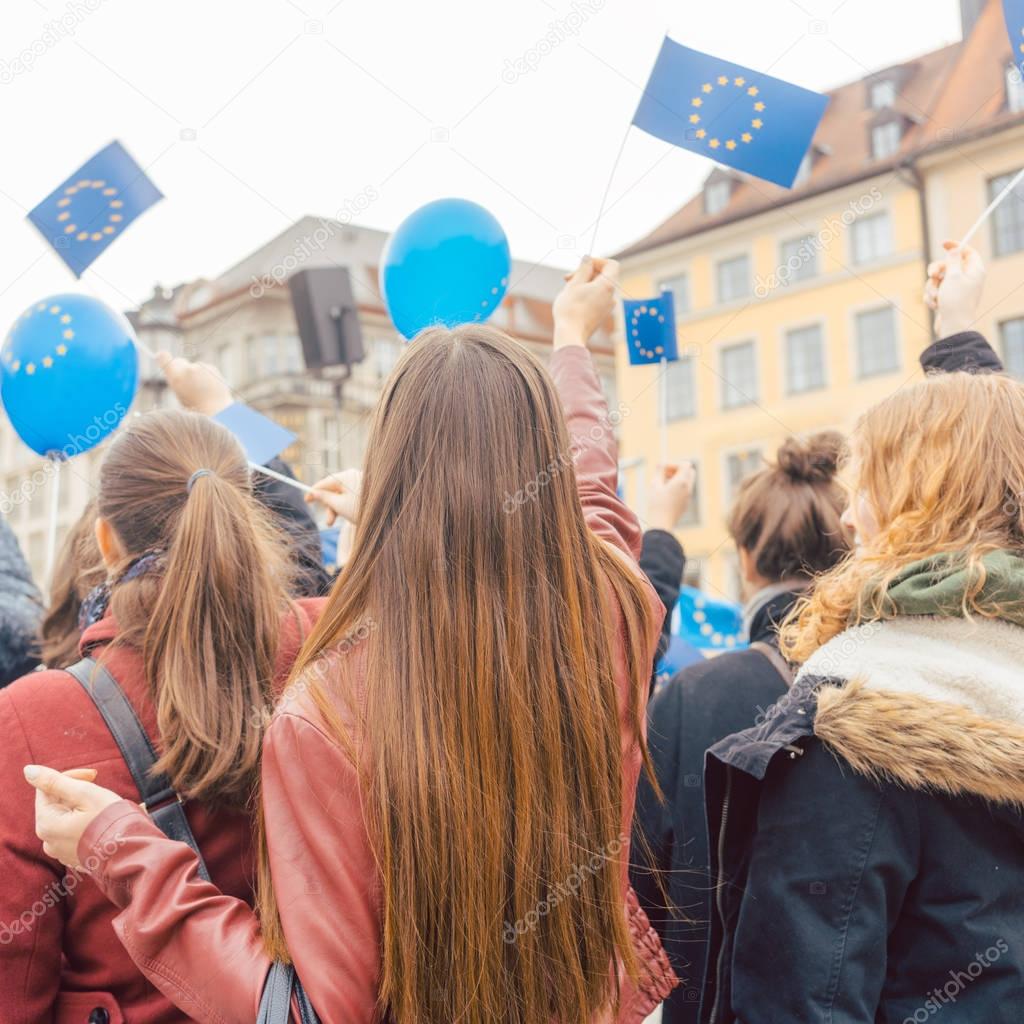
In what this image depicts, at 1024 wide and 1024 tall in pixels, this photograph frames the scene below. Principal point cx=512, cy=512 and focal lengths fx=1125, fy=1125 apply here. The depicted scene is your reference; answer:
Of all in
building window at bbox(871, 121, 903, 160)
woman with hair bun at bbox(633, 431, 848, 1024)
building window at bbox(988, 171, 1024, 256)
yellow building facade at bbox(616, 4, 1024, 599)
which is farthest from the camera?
building window at bbox(871, 121, 903, 160)

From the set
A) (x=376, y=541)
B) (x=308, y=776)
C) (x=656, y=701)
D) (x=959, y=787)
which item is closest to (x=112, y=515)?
(x=376, y=541)

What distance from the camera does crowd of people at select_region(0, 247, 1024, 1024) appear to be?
1316 millimetres

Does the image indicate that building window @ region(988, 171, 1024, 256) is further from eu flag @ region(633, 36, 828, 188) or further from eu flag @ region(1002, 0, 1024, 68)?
eu flag @ region(633, 36, 828, 188)

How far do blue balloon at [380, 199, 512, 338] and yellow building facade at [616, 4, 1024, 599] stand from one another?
61.9ft

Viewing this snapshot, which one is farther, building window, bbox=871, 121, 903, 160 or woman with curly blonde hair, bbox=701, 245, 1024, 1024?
building window, bbox=871, 121, 903, 160

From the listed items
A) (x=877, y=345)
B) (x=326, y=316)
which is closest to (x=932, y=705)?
(x=326, y=316)

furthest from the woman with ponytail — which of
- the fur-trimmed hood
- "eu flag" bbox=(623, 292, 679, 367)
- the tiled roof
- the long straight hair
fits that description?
the tiled roof

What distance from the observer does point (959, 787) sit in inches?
58.8

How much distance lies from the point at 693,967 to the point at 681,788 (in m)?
0.35

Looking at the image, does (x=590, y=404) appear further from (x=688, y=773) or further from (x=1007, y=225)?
(x=1007, y=225)

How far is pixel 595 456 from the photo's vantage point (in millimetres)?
1845

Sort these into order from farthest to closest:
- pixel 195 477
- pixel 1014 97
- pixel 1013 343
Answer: pixel 1013 343 → pixel 1014 97 → pixel 195 477

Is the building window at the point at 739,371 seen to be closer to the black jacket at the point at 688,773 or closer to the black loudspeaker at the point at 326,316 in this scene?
the black loudspeaker at the point at 326,316

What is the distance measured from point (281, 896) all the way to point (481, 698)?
1.04 ft
